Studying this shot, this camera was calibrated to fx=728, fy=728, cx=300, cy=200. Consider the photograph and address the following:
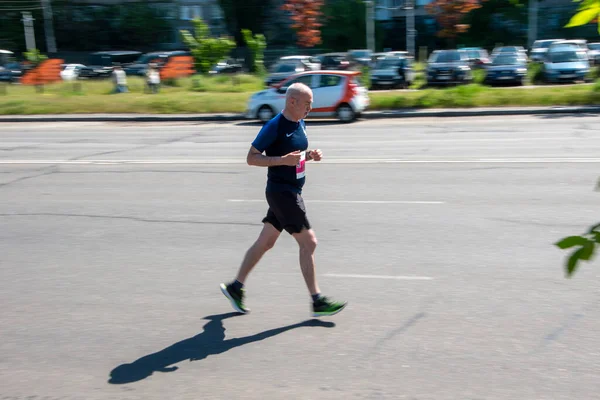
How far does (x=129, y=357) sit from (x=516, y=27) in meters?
53.1

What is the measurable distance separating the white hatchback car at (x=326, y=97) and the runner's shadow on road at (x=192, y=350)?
16.5 metres

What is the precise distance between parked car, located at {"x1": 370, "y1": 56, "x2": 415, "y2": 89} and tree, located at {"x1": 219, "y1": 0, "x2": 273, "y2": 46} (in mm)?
31092

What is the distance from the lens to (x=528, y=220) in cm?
804

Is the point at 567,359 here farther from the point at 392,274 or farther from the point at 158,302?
the point at 158,302

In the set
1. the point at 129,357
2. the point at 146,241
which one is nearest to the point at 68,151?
the point at 146,241

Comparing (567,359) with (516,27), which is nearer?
(567,359)

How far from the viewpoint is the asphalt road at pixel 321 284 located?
4301 mm

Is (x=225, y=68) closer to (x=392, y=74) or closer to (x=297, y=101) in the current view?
(x=392, y=74)

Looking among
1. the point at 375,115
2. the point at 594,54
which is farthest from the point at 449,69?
the point at 594,54

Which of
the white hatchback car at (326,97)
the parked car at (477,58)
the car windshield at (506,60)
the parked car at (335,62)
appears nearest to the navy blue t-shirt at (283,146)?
the white hatchback car at (326,97)

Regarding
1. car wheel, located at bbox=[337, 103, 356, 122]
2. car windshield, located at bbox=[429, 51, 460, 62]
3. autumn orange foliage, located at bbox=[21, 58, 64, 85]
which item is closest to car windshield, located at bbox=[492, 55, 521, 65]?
car windshield, located at bbox=[429, 51, 460, 62]

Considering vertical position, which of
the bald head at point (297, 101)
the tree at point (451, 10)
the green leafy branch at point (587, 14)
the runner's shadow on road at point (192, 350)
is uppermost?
the tree at point (451, 10)

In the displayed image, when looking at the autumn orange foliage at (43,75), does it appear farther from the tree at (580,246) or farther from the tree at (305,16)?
the tree at (580,246)

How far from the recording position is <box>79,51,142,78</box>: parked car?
44438 mm
